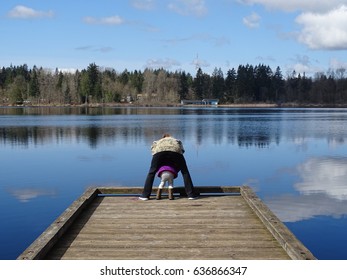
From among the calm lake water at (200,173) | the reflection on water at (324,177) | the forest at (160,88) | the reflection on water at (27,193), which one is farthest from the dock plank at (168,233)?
the forest at (160,88)

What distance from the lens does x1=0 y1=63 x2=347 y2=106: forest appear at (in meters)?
133

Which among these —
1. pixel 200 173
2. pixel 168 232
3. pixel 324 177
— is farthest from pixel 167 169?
pixel 324 177

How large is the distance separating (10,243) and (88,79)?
12136cm

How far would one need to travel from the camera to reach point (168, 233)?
6855 millimetres

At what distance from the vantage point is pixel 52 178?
60.1ft

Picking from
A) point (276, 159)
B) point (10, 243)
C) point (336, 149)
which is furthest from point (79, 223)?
point (336, 149)

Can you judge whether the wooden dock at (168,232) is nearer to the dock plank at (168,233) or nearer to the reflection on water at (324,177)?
the dock plank at (168,233)

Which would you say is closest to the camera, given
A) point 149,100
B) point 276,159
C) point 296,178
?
point 296,178

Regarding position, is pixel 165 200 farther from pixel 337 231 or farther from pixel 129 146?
pixel 129 146

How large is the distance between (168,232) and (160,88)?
Result: 130 metres

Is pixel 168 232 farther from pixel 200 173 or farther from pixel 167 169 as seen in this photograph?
Answer: pixel 200 173

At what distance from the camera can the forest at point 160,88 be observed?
132625mm

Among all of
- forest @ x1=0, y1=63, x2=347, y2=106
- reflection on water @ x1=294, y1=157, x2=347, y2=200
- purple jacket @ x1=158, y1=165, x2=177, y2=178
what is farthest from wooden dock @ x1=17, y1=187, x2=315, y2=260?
forest @ x1=0, y1=63, x2=347, y2=106

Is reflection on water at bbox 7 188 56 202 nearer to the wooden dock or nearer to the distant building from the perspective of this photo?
the wooden dock
